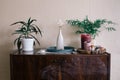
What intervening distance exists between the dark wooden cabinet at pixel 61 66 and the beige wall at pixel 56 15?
1.53ft

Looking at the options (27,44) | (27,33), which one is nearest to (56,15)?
(27,33)

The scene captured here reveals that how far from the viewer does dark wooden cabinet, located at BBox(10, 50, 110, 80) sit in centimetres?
183

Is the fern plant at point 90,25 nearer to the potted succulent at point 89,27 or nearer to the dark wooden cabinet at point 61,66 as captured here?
the potted succulent at point 89,27

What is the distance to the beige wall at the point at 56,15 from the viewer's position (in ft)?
7.36

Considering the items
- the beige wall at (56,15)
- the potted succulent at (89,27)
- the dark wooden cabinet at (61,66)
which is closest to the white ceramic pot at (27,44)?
the dark wooden cabinet at (61,66)

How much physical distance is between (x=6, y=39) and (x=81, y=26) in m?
0.96

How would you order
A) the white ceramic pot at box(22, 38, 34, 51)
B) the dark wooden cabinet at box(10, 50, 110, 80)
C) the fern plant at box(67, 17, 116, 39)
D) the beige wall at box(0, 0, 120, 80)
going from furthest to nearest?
the beige wall at box(0, 0, 120, 80)
the fern plant at box(67, 17, 116, 39)
the white ceramic pot at box(22, 38, 34, 51)
the dark wooden cabinet at box(10, 50, 110, 80)

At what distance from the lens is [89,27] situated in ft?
6.95

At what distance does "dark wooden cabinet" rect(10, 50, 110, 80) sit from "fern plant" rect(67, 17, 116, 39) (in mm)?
394

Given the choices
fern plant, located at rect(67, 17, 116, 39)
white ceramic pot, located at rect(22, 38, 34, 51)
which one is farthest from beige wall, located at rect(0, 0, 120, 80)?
white ceramic pot, located at rect(22, 38, 34, 51)

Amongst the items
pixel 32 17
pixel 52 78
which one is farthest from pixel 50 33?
pixel 52 78

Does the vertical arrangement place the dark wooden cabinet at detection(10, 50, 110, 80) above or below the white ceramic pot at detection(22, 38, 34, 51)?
below

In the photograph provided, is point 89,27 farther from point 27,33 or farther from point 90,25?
point 27,33

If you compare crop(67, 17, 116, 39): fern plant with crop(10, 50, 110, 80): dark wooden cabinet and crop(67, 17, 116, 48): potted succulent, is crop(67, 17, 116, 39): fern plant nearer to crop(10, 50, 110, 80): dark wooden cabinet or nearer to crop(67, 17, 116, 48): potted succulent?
crop(67, 17, 116, 48): potted succulent
